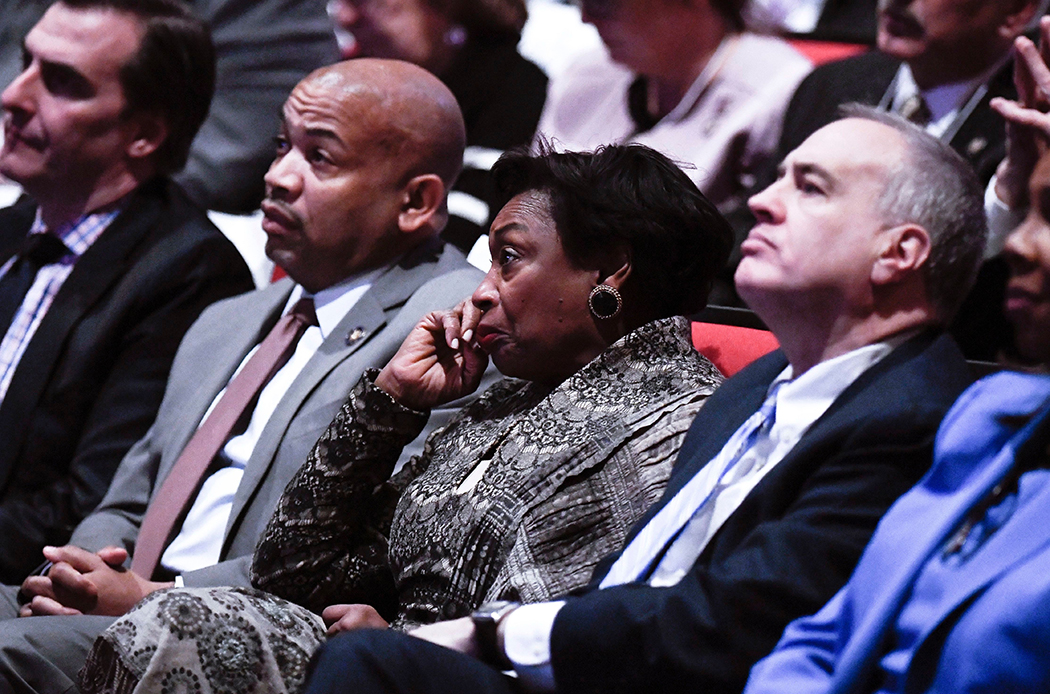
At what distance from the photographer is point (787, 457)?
1.54m

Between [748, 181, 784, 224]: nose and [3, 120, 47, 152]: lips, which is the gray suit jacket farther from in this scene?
[748, 181, 784, 224]: nose

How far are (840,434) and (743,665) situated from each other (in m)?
0.26

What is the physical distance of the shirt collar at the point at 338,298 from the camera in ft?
8.48

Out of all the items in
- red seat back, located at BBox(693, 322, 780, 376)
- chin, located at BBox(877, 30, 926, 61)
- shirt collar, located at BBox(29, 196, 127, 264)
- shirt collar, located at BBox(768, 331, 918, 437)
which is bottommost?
shirt collar, located at BBox(29, 196, 127, 264)

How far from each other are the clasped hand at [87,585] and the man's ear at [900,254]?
131 centimetres

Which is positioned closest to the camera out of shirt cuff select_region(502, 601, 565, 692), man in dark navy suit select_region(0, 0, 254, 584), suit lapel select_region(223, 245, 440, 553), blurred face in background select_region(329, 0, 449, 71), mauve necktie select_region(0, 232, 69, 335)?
shirt cuff select_region(502, 601, 565, 692)

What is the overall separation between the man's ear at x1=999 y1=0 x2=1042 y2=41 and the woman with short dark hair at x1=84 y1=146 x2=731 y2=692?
3.39 feet

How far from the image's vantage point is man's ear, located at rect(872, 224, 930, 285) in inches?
63.7

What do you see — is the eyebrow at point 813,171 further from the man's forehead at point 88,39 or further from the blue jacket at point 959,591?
the man's forehead at point 88,39

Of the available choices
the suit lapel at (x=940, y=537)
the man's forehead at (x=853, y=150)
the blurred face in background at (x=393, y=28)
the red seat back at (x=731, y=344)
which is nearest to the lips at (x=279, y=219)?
the red seat back at (x=731, y=344)

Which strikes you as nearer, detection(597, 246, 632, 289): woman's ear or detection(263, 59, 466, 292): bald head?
detection(597, 246, 632, 289): woman's ear

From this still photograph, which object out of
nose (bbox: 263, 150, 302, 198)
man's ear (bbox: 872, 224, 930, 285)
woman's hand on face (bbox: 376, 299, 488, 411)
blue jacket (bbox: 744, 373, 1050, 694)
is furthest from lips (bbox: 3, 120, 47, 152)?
blue jacket (bbox: 744, 373, 1050, 694)

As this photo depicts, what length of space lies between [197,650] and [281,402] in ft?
2.40

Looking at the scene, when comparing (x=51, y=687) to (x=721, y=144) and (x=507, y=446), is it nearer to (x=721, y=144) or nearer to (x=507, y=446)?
(x=507, y=446)
